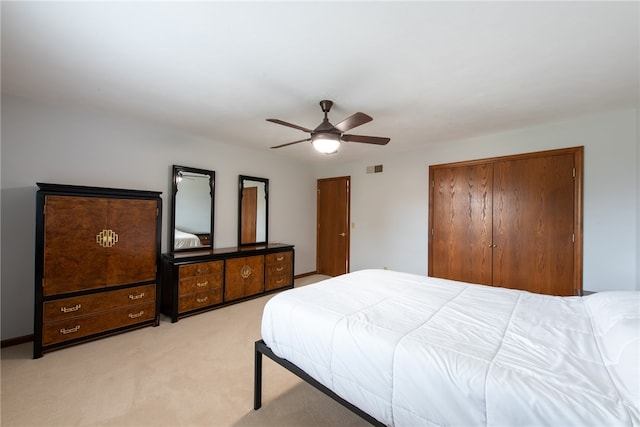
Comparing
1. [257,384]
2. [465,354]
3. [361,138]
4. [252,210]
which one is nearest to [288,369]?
[257,384]

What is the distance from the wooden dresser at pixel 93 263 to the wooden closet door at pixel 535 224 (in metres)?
4.37

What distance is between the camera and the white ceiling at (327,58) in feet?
4.91

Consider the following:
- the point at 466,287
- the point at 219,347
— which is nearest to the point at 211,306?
the point at 219,347

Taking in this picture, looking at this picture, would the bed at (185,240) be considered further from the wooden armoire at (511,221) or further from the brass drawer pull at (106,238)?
the wooden armoire at (511,221)

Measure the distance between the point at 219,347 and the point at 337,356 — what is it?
1.73 metres

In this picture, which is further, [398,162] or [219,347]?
[398,162]

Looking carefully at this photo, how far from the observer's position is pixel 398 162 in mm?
4586

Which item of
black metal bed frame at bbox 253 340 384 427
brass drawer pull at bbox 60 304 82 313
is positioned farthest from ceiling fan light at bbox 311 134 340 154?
brass drawer pull at bbox 60 304 82 313

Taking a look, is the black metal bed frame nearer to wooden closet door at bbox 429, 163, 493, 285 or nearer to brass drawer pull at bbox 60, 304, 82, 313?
brass drawer pull at bbox 60, 304, 82, 313

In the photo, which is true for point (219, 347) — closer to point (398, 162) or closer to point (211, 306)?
point (211, 306)

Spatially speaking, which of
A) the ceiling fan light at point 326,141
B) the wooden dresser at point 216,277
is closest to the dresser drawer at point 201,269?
the wooden dresser at point 216,277

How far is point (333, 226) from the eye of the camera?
5.53 m

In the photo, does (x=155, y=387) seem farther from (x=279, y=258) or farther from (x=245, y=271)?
(x=279, y=258)

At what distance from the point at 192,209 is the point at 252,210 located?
1.02 meters
